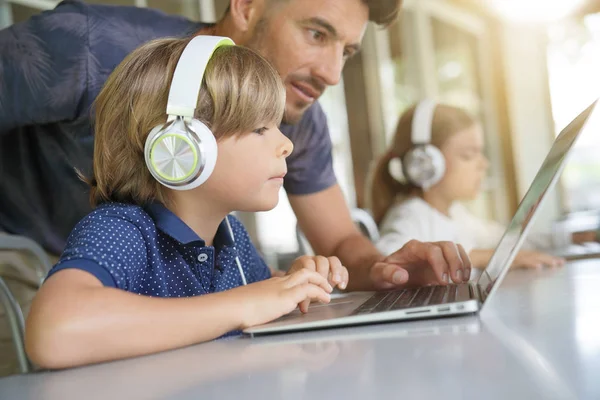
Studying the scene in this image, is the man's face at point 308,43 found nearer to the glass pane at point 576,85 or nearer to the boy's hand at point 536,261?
the boy's hand at point 536,261

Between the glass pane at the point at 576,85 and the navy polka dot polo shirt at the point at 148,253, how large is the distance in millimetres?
4670

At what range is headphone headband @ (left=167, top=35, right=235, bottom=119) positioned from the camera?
734 mm

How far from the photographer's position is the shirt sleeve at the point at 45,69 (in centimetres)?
105

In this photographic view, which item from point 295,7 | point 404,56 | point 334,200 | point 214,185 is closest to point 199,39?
point 214,185

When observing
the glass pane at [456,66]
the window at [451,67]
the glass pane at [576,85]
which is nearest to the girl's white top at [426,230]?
the window at [451,67]

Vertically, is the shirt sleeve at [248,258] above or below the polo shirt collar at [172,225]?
below

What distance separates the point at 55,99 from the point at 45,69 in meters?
0.05

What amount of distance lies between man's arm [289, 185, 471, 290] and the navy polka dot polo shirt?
0.25m

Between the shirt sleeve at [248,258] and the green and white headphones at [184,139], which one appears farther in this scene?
the shirt sleeve at [248,258]

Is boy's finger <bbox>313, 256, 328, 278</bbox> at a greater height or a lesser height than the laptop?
greater

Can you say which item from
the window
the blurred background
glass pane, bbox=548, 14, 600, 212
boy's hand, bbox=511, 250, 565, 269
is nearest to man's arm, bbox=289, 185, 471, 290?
boy's hand, bbox=511, 250, 565, 269

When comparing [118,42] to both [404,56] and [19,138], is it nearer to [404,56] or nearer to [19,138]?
[19,138]

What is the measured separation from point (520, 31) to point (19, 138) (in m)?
4.86

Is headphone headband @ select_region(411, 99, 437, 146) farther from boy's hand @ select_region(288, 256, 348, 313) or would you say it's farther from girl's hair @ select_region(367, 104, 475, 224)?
boy's hand @ select_region(288, 256, 348, 313)
